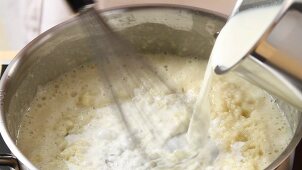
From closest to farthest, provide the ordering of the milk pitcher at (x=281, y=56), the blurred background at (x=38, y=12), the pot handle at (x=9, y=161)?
the milk pitcher at (x=281, y=56)
the pot handle at (x=9, y=161)
the blurred background at (x=38, y=12)

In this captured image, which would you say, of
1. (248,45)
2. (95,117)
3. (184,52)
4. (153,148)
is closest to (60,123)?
(95,117)

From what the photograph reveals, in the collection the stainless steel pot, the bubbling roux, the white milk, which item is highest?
the white milk

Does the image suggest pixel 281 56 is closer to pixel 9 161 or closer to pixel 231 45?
pixel 231 45

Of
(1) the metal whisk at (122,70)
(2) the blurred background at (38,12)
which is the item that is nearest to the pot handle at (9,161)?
(1) the metal whisk at (122,70)

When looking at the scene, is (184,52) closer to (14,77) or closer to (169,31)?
(169,31)

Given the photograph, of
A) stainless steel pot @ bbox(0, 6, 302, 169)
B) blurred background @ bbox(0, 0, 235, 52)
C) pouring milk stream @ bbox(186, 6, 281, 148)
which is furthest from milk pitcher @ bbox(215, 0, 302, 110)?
blurred background @ bbox(0, 0, 235, 52)

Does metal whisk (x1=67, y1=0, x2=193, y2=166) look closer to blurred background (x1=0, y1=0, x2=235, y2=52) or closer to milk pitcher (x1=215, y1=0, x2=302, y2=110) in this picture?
blurred background (x1=0, y1=0, x2=235, y2=52)

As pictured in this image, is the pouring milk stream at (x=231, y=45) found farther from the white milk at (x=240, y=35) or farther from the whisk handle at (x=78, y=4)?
the whisk handle at (x=78, y=4)

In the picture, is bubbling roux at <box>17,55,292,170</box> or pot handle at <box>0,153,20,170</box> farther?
bubbling roux at <box>17,55,292,170</box>
